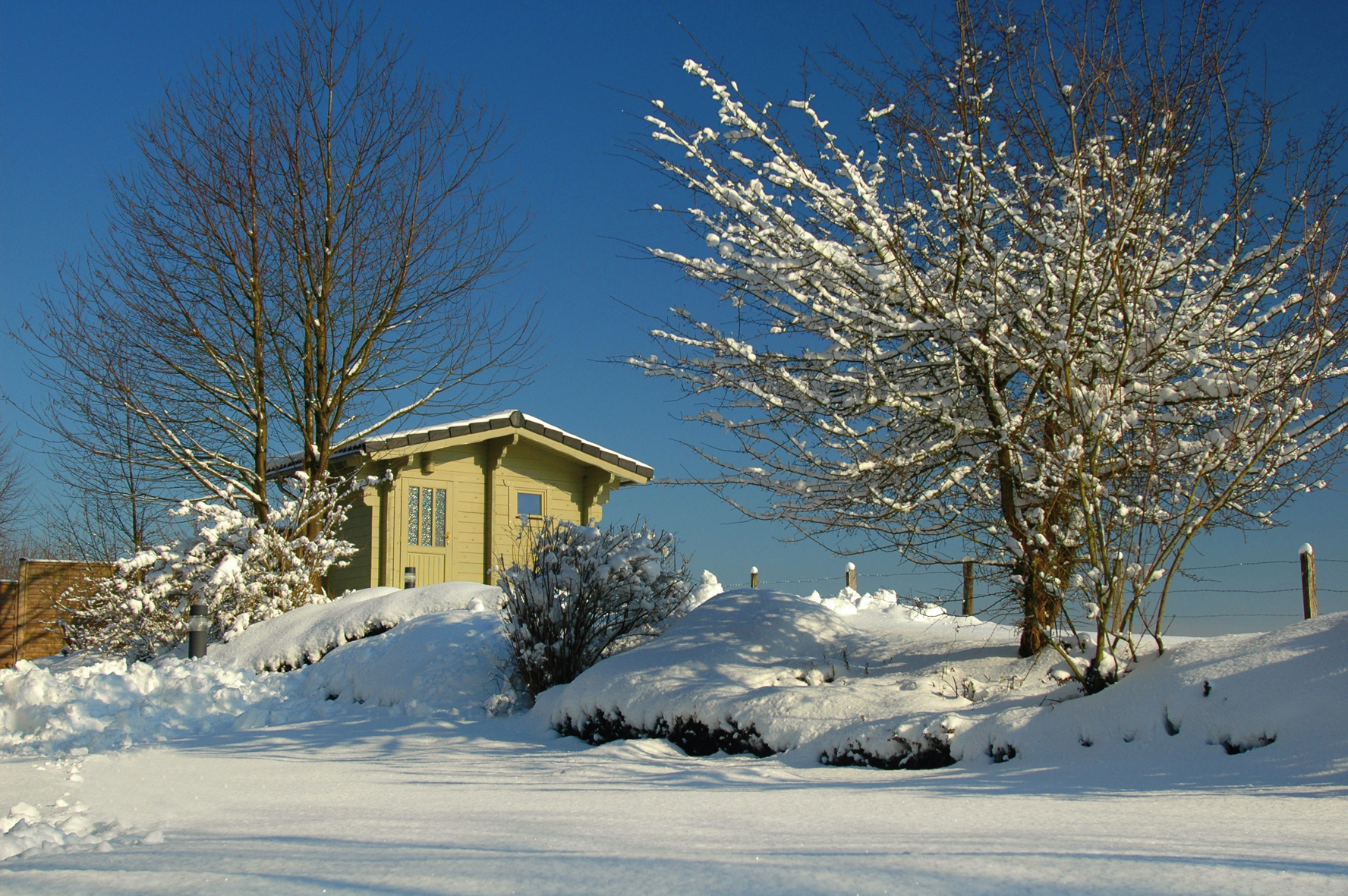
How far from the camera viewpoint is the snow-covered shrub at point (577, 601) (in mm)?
8609

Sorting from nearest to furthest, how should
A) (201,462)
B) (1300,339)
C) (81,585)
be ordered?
(1300,339) → (201,462) → (81,585)

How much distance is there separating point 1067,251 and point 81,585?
58.3 ft

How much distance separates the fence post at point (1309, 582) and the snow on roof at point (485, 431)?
11.9 m

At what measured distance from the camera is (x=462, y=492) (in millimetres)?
18594

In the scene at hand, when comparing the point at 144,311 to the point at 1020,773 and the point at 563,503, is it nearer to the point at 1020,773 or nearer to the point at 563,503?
the point at 563,503

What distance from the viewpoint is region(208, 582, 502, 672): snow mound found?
37.2 ft

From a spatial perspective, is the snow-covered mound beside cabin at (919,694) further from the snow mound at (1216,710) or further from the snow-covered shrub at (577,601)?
the snow-covered shrub at (577,601)

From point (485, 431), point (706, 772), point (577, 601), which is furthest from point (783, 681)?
point (485, 431)

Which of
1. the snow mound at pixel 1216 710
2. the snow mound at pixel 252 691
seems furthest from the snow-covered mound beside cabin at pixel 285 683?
the snow mound at pixel 1216 710

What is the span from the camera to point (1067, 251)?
252 inches

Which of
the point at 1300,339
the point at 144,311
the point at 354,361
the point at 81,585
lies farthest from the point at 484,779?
the point at 81,585

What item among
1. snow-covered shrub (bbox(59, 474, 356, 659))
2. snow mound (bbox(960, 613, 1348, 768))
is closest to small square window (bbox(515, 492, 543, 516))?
snow-covered shrub (bbox(59, 474, 356, 659))

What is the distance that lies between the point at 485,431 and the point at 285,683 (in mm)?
8289

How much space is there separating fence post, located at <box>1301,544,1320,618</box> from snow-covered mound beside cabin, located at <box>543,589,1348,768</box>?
5116 mm
